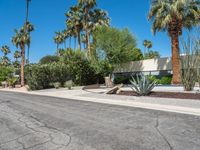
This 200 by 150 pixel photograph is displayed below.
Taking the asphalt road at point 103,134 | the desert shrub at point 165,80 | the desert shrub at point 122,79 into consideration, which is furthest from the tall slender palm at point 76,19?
the asphalt road at point 103,134

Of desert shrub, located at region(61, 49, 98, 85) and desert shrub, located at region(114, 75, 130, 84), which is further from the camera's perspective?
desert shrub, located at region(114, 75, 130, 84)

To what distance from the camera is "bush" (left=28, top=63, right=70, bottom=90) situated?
37.4 meters

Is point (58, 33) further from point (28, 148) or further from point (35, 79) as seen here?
point (28, 148)

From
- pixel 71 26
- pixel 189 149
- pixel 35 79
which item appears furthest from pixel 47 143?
pixel 71 26

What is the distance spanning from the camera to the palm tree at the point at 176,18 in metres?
28.8

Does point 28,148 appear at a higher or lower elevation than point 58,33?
lower

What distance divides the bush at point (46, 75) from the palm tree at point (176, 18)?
16.7m

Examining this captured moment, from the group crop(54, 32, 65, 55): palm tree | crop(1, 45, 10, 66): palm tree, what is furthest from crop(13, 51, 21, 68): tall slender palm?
crop(54, 32, 65, 55): palm tree

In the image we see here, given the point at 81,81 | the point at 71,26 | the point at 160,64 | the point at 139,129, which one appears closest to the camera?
the point at 139,129

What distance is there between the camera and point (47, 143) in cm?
656

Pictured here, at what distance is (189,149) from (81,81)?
118 feet

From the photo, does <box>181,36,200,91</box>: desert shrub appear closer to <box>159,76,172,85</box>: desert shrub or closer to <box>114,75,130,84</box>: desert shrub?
<box>159,76,172,85</box>: desert shrub

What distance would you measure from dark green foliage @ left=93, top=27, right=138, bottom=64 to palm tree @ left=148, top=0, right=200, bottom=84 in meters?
9.39

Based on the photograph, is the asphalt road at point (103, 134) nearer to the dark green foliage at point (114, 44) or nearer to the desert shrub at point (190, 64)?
the desert shrub at point (190, 64)
